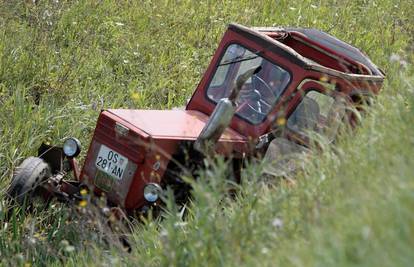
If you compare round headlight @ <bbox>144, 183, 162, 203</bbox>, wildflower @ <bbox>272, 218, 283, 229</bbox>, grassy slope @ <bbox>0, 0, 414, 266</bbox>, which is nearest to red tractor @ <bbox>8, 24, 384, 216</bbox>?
round headlight @ <bbox>144, 183, 162, 203</bbox>

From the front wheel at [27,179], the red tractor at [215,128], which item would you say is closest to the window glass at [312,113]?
the red tractor at [215,128]

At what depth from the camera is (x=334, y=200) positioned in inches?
204

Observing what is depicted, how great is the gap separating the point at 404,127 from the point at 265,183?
3.67ft

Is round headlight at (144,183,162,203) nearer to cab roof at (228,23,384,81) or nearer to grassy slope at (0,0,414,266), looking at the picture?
grassy slope at (0,0,414,266)

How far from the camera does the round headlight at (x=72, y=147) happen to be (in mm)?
7820

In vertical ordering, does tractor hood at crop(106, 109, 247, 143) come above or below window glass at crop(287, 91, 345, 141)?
below

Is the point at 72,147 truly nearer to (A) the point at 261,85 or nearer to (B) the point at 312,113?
(A) the point at 261,85

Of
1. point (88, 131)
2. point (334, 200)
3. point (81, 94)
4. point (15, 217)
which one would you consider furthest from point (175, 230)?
point (81, 94)

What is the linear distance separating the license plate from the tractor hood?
0.25 metres

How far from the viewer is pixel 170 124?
25.2 feet

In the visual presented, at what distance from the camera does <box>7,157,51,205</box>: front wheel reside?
764 centimetres

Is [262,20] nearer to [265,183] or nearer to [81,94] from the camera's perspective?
[81,94]

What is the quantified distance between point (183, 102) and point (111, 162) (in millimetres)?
2787

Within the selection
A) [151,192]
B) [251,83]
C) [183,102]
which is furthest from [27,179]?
[183,102]
